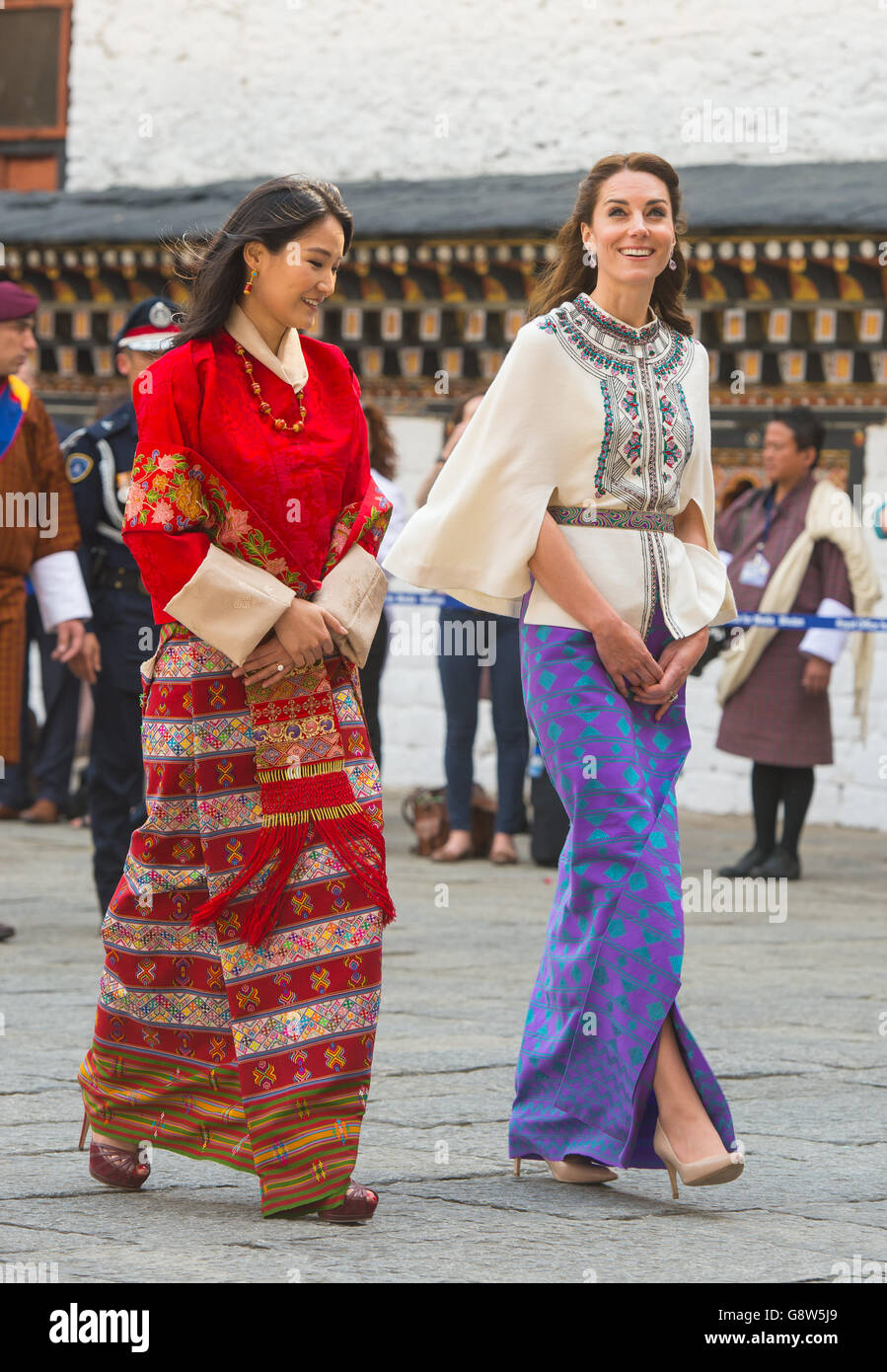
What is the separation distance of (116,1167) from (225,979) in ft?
1.26

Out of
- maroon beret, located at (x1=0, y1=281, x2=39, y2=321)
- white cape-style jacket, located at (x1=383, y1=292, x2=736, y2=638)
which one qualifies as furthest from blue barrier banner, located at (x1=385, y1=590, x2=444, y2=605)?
white cape-style jacket, located at (x1=383, y1=292, x2=736, y2=638)

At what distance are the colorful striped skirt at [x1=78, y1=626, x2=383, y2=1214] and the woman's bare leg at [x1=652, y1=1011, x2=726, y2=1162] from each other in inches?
20.2

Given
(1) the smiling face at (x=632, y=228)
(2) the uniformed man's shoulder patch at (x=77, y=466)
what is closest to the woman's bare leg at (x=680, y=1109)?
(1) the smiling face at (x=632, y=228)

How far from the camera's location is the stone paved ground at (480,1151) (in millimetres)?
3236

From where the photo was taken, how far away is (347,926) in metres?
3.59

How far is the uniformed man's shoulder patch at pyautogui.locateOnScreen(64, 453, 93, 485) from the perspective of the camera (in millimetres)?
6398

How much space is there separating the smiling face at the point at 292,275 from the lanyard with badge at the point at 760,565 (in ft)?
18.3

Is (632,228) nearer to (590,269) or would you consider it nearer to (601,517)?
(590,269)

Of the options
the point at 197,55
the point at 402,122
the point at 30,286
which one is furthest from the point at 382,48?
the point at 30,286

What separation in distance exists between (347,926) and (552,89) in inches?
441

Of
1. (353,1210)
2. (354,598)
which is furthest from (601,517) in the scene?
(353,1210)

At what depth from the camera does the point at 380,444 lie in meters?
8.34

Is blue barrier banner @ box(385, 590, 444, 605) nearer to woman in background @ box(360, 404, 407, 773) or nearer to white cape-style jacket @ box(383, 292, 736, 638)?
woman in background @ box(360, 404, 407, 773)

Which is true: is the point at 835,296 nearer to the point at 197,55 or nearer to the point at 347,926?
the point at 197,55
